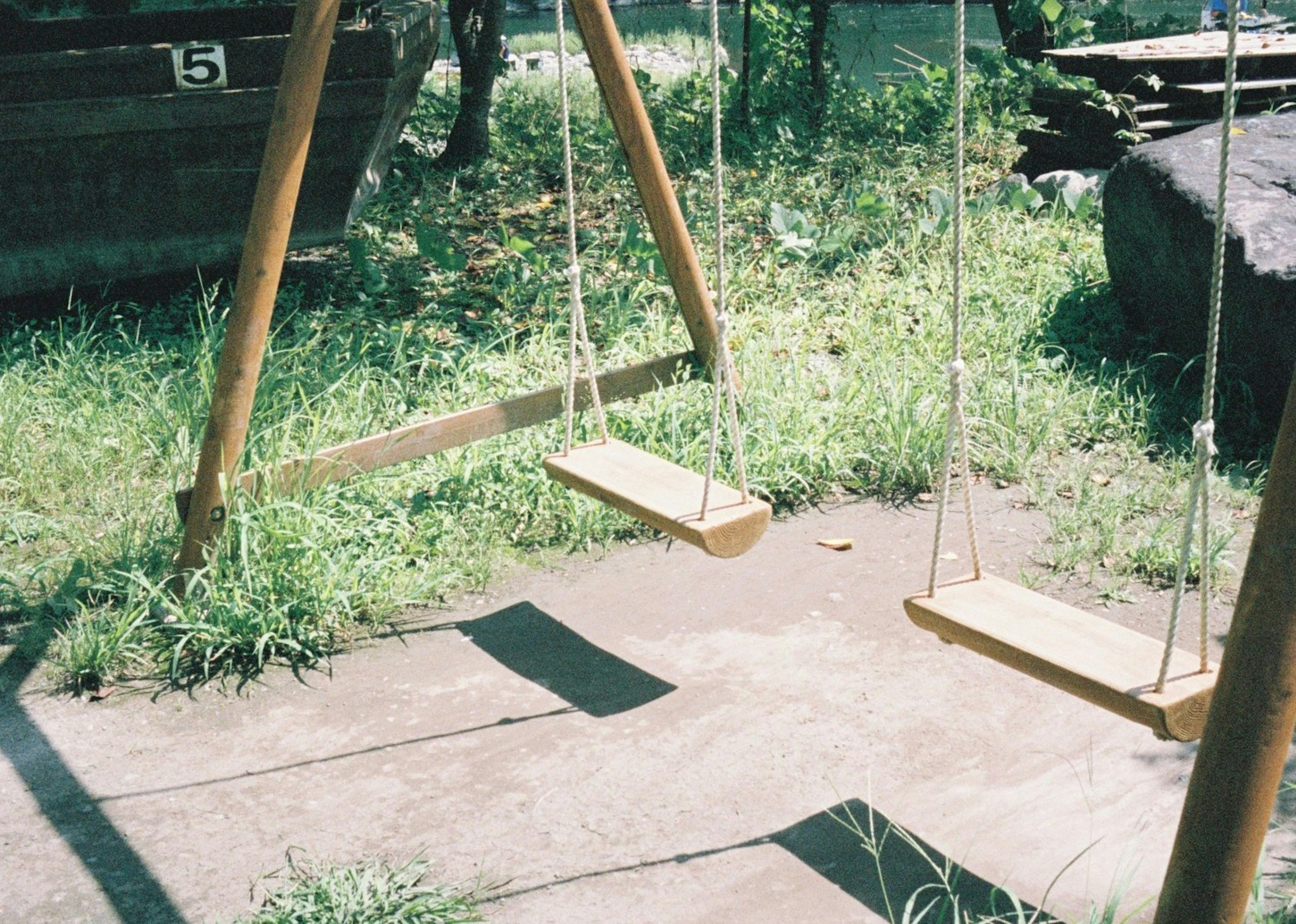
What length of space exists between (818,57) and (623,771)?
720cm

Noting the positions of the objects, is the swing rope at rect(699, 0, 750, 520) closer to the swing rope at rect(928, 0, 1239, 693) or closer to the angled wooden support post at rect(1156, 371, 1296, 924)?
the swing rope at rect(928, 0, 1239, 693)

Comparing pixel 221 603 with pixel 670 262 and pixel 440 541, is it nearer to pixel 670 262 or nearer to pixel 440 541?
pixel 440 541

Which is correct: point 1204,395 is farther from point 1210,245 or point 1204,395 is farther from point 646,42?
point 646,42

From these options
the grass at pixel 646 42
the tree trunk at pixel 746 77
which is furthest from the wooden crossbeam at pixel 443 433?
the grass at pixel 646 42

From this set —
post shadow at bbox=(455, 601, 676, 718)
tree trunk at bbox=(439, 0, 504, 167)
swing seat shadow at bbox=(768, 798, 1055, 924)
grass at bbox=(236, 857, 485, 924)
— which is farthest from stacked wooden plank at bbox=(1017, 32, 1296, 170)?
grass at bbox=(236, 857, 485, 924)

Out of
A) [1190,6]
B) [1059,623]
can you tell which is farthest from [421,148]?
[1190,6]

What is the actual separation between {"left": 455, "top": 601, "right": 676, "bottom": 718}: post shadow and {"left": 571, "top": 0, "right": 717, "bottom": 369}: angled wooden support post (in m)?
1.07

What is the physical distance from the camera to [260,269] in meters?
3.56

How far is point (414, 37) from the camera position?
707 cm

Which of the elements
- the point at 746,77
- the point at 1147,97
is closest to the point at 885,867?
the point at 1147,97

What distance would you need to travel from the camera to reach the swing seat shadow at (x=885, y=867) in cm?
263

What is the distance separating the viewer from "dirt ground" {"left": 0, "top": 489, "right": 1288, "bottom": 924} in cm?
274

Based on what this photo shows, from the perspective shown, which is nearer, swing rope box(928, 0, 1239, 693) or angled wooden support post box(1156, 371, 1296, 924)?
angled wooden support post box(1156, 371, 1296, 924)

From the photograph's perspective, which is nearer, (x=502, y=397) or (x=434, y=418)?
(x=434, y=418)
